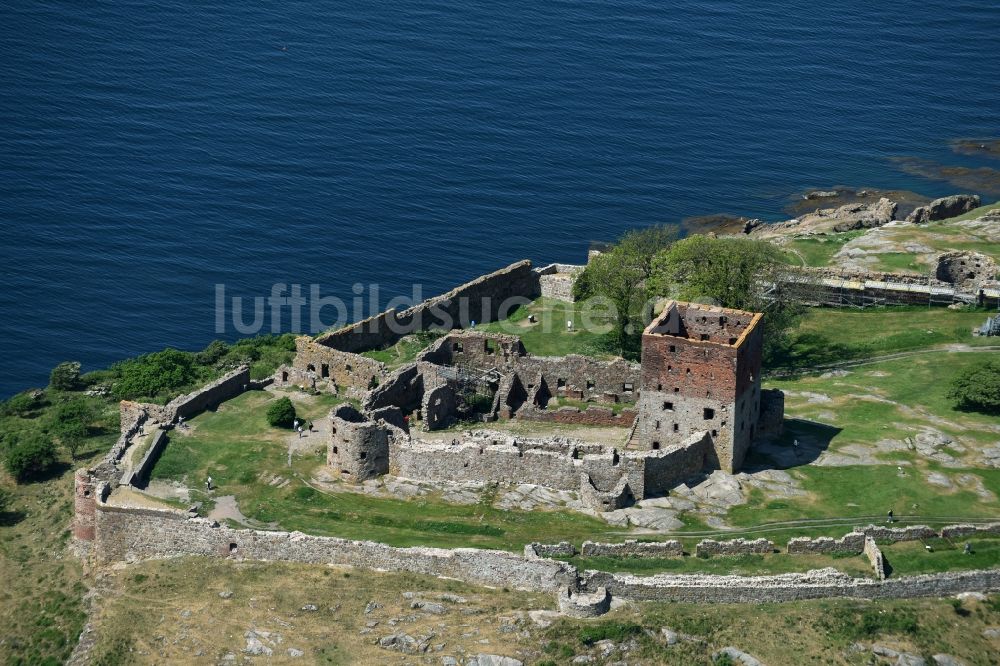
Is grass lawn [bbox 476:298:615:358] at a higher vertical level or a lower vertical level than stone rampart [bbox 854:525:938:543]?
higher

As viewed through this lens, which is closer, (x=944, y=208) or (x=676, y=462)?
(x=676, y=462)

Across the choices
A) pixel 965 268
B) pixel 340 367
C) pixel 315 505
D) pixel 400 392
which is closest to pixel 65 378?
pixel 340 367

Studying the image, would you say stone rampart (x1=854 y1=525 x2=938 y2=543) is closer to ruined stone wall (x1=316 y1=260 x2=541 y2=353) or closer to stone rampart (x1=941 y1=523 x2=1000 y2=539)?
stone rampart (x1=941 y1=523 x2=1000 y2=539)

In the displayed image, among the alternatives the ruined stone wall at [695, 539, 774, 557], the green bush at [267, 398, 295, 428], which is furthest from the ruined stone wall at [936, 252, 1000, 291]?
the green bush at [267, 398, 295, 428]

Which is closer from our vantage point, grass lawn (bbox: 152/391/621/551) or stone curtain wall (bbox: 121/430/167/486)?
grass lawn (bbox: 152/391/621/551)

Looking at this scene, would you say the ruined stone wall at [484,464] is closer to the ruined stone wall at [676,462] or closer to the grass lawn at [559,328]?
the ruined stone wall at [676,462]

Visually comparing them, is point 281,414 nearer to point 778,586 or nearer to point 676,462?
point 676,462
